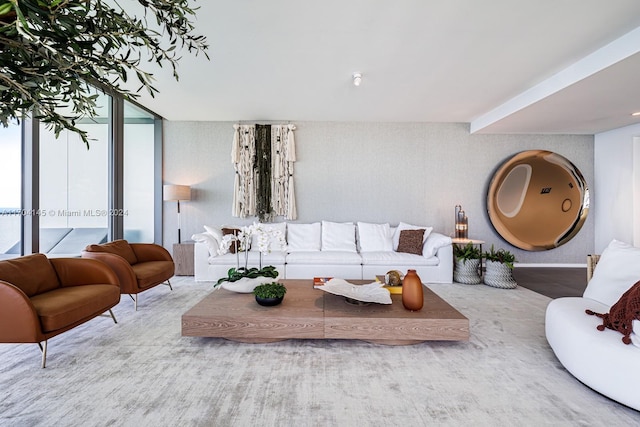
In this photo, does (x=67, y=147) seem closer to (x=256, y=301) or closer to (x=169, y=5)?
(x=256, y=301)

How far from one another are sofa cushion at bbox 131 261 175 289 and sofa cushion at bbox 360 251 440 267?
8.38 ft

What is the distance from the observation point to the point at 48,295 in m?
2.33

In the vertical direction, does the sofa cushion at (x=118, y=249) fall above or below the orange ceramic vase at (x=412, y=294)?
above

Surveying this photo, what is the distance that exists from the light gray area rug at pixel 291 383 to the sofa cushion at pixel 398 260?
1643 mm

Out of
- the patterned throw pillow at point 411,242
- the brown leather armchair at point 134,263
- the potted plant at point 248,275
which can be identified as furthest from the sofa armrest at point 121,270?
the patterned throw pillow at point 411,242

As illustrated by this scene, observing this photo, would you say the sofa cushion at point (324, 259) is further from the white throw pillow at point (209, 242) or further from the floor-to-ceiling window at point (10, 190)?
the floor-to-ceiling window at point (10, 190)

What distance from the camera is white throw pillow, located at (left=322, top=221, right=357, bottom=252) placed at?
4770 mm

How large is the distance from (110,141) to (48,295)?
2.64 meters

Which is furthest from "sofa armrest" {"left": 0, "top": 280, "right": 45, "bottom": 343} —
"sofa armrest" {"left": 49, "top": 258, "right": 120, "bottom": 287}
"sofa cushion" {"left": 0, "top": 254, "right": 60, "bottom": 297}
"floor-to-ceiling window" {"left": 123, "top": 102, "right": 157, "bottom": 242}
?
"floor-to-ceiling window" {"left": 123, "top": 102, "right": 157, "bottom": 242}

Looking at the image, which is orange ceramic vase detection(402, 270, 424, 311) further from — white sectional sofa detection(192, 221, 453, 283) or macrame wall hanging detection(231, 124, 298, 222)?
macrame wall hanging detection(231, 124, 298, 222)

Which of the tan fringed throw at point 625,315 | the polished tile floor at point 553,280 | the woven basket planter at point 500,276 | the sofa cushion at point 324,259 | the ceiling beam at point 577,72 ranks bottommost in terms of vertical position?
the polished tile floor at point 553,280

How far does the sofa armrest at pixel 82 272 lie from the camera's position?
8.70 feet

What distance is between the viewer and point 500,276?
4102mm

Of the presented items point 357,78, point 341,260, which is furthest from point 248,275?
point 357,78
